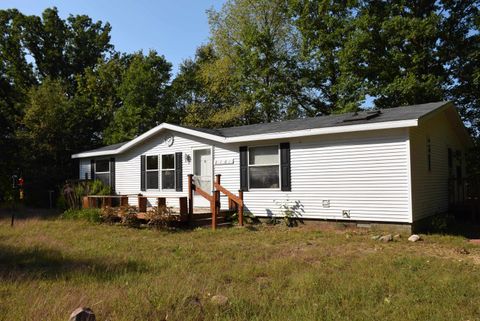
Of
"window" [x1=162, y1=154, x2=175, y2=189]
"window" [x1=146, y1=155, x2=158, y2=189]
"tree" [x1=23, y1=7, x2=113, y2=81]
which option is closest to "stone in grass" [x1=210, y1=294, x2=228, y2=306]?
"window" [x1=162, y1=154, x2=175, y2=189]

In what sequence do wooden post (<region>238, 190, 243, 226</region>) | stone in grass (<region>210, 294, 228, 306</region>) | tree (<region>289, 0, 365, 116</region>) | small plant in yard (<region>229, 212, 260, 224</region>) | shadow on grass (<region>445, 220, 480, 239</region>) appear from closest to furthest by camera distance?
stone in grass (<region>210, 294, 228, 306</region>), shadow on grass (<region>445, 220, 480, 239</region>), wooden post (<region>238, 190, 243, 226</region>), small plant in yard (<region>229, 212, 260, 224</region>), tree (<region>289, 0, 365, 116</region>)

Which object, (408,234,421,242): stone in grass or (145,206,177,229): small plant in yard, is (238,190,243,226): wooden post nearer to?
(145,206,177,229): small plant in yard

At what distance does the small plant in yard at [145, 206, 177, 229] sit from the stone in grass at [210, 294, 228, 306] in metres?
7.08

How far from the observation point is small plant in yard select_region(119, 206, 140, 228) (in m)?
12.4

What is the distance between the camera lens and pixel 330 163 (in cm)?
1125

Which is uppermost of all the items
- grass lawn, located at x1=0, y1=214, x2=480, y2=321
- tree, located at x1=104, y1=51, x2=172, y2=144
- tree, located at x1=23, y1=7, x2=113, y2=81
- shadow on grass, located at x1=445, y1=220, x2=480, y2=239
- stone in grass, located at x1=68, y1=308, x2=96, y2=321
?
tree, located at x1=23, y1=7, x2=113, y2=81

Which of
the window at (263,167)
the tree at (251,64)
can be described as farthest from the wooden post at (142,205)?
the tree at (251,64)

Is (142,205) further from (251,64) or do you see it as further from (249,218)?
(251,64)

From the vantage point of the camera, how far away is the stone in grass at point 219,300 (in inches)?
184

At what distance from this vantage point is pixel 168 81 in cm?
2844

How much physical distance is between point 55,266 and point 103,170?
11.2m

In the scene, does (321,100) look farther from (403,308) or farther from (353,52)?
(403,308)

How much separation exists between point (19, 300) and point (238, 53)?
24302 millimetres

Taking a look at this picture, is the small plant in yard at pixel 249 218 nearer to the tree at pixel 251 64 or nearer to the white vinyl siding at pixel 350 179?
the white vinyl siding at pixel 350 179
